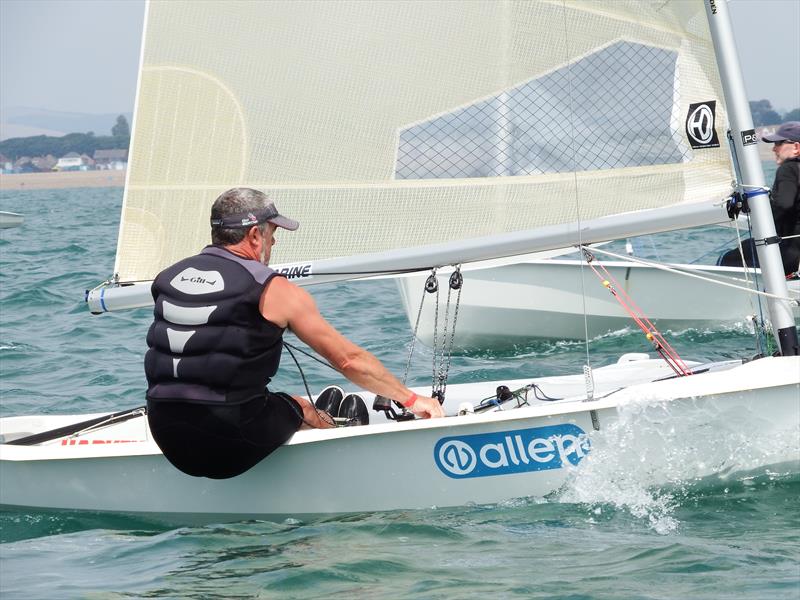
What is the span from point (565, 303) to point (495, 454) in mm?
4486

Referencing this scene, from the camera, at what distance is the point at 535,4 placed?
4.13 metres

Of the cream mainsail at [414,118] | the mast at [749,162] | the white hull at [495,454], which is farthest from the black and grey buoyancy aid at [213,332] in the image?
the mast at [749,162]

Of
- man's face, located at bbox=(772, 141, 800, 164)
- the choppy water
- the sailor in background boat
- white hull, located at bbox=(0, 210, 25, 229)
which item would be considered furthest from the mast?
white hull, located at bbox=(0, 210, 25, 229)

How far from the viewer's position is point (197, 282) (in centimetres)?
363

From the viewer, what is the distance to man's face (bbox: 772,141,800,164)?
5613mm

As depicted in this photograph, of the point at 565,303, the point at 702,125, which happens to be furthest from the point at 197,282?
the point at 565,303

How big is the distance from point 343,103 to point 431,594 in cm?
193

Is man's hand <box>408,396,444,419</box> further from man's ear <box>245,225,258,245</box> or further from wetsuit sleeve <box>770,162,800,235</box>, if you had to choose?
wetsuit sleeve <box>770,162,800,235</box>

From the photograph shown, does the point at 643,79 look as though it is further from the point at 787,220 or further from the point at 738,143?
the point at 787,220

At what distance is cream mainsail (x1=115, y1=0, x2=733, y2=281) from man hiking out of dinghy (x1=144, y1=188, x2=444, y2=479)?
686 mm

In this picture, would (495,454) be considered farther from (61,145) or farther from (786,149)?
(61,145)

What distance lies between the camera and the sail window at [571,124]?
4.12 meters

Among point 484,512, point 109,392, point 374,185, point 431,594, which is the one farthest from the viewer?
point 109,392

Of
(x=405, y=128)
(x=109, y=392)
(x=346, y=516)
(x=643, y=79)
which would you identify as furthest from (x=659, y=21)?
(x=109, y=392)
